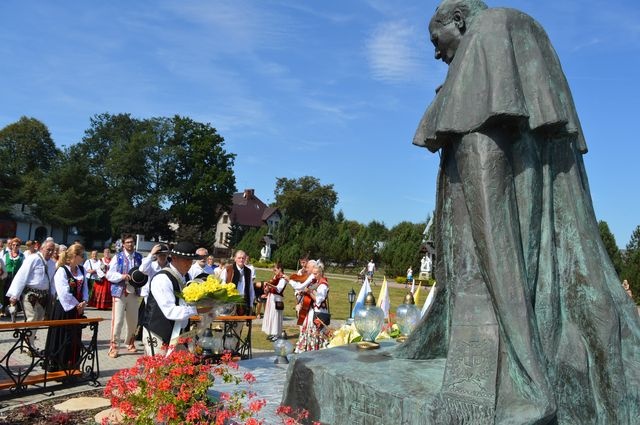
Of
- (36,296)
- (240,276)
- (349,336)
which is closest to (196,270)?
(240,276)

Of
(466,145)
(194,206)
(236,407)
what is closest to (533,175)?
(466,145)

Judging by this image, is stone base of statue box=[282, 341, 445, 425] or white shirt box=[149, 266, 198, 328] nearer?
stone base of statue box=[282, 341, 445, 425]

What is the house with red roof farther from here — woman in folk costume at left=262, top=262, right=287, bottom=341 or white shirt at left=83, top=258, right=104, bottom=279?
woman in folk costume at left=262, top=262, right=287, bottom=341

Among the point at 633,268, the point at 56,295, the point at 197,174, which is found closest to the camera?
the point at 56,295

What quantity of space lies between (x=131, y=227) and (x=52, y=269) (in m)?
47.7

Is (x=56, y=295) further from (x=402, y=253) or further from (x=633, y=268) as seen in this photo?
(x=402, y=253)

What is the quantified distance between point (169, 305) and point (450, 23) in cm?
400

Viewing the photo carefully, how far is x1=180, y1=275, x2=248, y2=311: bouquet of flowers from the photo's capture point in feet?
16.3

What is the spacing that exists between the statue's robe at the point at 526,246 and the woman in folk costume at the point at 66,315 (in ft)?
21.0

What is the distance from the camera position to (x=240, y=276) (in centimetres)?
1199

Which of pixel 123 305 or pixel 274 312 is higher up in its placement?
pixel 123 305

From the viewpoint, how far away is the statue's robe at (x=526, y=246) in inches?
113

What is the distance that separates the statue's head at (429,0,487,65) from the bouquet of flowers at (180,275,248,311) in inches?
110

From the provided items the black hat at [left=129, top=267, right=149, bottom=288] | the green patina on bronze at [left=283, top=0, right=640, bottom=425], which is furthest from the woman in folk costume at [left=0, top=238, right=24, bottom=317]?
the green patina on bronze at [left=283, top=0, right=640, bottom=425]
